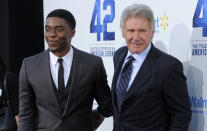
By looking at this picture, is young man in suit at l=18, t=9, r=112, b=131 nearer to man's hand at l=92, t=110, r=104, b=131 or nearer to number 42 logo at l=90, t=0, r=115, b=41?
man's hand at l=92, t=110, r=104, b=131

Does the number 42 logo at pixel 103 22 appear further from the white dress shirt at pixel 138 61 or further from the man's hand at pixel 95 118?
the white dress shirt at pixel 138 61

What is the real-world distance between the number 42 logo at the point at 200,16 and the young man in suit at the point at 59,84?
762mm

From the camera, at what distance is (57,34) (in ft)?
6.83

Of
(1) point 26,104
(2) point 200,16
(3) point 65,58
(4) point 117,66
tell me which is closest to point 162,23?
(2) point 200,16

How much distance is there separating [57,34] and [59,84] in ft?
1.02

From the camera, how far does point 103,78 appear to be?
7.42 ft

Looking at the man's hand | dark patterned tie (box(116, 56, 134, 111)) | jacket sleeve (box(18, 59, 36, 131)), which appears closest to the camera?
dark patterned tie (box(116, 56, 134, 111))

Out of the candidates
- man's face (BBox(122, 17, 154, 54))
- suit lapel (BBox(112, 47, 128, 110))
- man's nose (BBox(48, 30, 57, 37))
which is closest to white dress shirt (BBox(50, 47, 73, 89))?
man's nose (BBox(48, 30, 57, 37))

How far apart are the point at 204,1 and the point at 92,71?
3.04 feet

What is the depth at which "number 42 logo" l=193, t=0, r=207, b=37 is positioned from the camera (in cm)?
233

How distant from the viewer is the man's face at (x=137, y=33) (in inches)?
78.3

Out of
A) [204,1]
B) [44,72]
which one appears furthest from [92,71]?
[204,1]

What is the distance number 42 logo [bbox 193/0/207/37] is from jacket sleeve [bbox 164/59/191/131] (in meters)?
0.54

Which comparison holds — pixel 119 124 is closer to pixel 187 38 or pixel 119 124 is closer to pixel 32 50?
pixel 187 38
